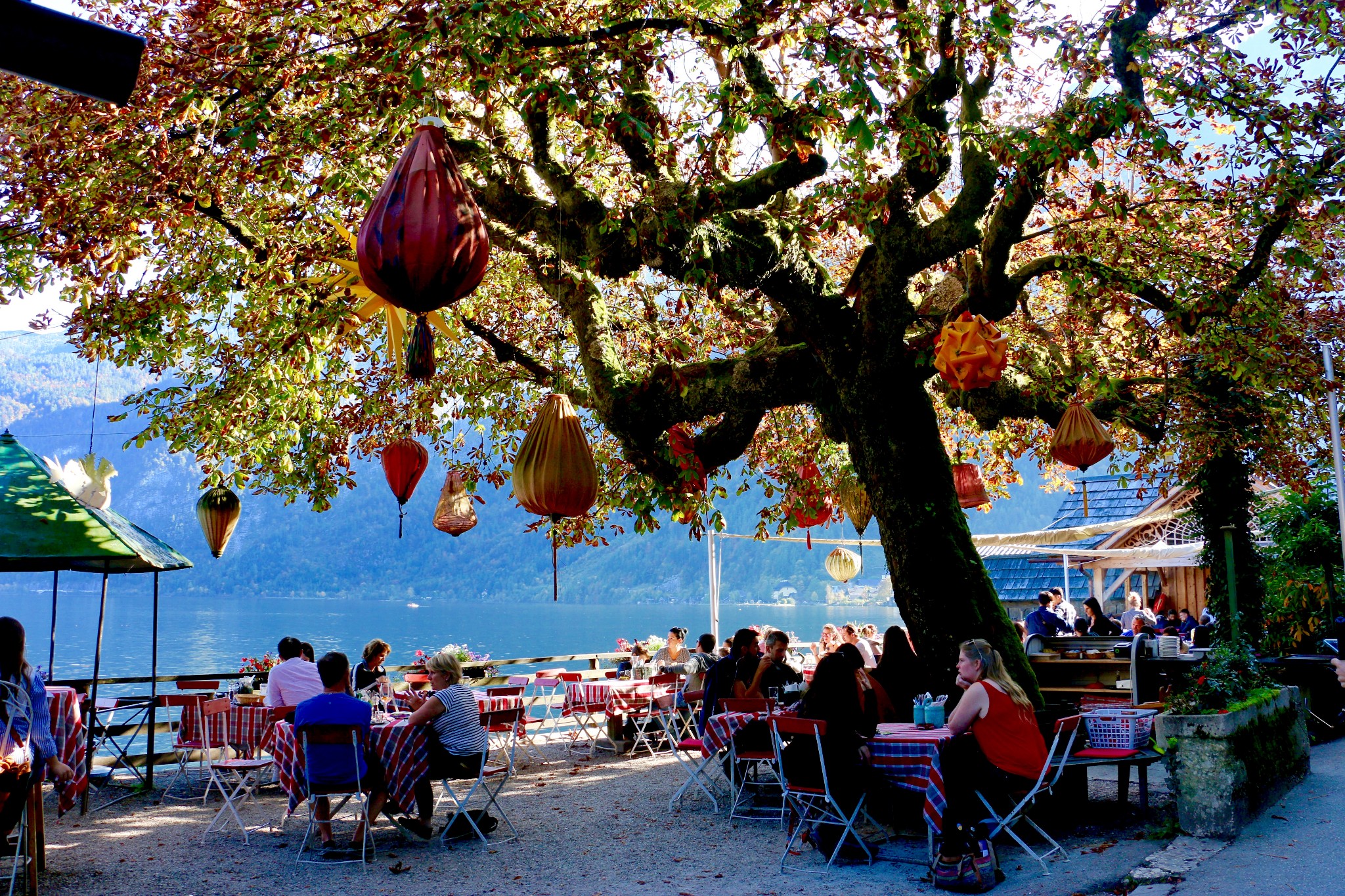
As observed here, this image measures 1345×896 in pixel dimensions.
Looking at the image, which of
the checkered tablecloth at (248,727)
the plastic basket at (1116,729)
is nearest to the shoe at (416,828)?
the checkered tablecloth at (248,727)

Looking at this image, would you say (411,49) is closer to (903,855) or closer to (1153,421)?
(903,855)

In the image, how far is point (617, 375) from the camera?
7.50 meters

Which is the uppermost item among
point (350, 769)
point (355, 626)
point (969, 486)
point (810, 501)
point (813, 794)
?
point (969, 486)

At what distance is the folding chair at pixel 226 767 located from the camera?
22.4ft

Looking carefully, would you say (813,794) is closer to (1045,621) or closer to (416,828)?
(416,828)

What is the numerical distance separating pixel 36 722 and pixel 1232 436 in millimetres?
7966

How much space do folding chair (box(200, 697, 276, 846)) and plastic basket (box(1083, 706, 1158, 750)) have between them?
5.38m

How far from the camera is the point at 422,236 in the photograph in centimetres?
319

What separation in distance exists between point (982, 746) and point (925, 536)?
6.03 feet

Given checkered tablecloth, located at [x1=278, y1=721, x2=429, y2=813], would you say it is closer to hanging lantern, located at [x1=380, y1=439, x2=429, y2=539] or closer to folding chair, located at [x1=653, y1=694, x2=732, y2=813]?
folding chair, located at [x1=653, y1=694, x2=732, y2=813]

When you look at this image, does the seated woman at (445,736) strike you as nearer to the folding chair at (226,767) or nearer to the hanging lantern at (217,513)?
the folding chair at (226,767)

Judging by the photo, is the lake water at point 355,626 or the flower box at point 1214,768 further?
the lake water at point 355,626

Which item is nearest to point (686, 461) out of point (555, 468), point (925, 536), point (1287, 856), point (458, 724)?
point (925, 536)

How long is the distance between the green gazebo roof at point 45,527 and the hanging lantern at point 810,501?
5.10 meters
